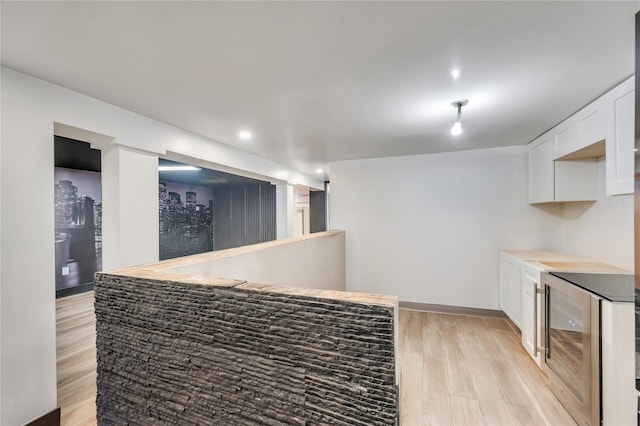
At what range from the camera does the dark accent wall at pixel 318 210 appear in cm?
745

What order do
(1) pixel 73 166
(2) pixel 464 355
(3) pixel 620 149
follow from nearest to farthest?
(3) pixel 620 149
(2) pixel 464 355
(1) pixel 73 166

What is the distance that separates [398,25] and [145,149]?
7.64 feet

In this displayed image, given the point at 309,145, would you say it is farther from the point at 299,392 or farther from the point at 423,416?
the point at 299,392

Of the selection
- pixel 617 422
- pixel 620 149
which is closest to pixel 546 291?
pixel 617 422

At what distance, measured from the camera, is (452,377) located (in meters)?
2.45

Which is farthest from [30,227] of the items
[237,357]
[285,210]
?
[285,210]

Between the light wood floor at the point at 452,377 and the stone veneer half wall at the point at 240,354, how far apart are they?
5.62 ft

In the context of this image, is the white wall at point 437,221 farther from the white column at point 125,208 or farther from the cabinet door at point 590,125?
the white column at point 125,208

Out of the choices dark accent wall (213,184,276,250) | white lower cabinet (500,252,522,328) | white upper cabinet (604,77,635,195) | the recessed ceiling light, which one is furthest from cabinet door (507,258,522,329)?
dark accent wall (213,184,276,250)

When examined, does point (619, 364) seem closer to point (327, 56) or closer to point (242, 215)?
point (327, 56)

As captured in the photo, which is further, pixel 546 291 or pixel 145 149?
pixel 145 149

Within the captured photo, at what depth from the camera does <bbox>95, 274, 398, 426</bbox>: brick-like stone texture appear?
61 cm

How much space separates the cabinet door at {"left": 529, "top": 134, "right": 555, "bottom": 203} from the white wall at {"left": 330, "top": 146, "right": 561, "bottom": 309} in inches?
Result: 10.1

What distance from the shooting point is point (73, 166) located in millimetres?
4527
